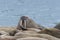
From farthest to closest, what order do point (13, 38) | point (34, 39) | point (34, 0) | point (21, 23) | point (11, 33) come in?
point (34, 0), point (21, 23), point (11, 33), point (13, 38), point (34, 39)

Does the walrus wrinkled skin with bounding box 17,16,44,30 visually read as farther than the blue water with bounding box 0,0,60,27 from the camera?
No

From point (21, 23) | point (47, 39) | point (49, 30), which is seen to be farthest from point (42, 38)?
point (21, 23)

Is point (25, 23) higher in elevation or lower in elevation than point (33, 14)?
lower

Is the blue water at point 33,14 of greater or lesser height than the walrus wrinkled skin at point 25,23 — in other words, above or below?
above

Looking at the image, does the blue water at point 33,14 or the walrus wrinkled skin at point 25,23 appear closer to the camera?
the walrus wrinkled skin at point 25,23

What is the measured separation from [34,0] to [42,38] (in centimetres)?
4899

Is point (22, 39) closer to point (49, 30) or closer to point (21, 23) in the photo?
point (49, 30)

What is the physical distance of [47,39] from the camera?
27.3ft

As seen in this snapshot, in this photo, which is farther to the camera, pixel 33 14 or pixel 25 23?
pixel 33 14

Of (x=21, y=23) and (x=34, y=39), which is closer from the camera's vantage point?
(x=34, y=39)

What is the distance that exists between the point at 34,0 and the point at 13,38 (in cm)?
4860

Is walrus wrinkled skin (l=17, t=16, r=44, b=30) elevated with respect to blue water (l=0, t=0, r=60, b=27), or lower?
lower

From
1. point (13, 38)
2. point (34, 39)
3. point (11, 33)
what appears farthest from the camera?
point (11, 33)

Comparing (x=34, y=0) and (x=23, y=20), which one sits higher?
(x=34, y=0)
